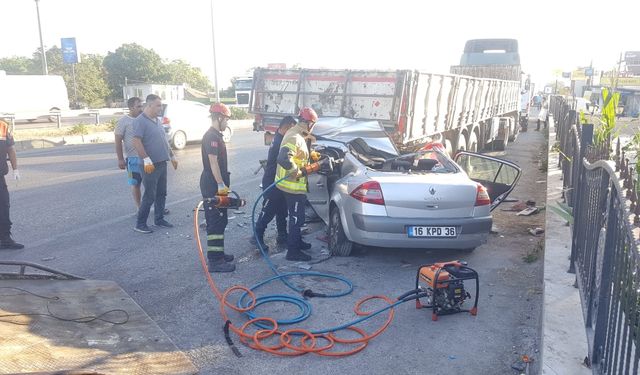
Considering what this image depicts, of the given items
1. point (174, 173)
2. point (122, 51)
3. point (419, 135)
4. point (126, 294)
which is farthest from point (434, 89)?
point (122, 51)

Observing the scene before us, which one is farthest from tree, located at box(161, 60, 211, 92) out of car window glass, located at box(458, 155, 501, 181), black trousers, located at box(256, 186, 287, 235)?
black trousers, located at box(256, 186, 287, 235)

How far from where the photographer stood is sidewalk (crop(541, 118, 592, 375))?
3097mm

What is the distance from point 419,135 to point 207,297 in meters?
5.69

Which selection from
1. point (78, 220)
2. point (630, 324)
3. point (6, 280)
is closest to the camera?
point (630, 324)

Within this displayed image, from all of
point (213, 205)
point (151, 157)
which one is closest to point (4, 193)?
point (151, 157)

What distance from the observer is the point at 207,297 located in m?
4.86

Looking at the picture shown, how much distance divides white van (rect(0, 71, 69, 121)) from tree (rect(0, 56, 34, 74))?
152ft

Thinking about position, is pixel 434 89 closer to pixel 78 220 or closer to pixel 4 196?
pixel 78 220

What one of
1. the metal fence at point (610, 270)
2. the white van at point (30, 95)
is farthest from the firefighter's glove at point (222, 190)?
the white van at point (30, 95)

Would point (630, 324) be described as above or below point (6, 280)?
above

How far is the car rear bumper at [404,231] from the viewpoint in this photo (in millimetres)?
5281

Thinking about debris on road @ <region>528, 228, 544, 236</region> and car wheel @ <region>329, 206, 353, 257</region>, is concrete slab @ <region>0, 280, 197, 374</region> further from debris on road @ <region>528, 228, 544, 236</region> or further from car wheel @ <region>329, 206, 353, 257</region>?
debris on road @ <region>528, 228, 544, 236</region>

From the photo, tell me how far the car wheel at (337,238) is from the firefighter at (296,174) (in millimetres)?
334

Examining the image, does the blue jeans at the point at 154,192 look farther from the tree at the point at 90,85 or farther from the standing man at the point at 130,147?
the tree at the point at 90,85
